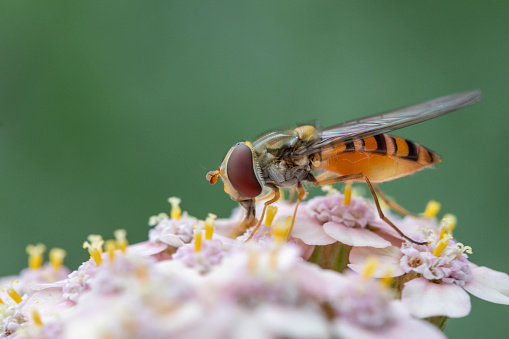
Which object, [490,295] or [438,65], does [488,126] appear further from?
[490,295]

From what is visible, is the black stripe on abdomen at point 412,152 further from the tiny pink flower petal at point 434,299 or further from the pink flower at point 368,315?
the pink flower at point 368,315

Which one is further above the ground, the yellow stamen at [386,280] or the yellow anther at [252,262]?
the yellow anther at [252,262]

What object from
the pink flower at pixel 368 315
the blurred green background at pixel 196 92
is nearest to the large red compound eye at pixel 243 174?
the pink flower at pixel 368 315

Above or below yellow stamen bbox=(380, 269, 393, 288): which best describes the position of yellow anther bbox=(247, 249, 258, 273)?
above

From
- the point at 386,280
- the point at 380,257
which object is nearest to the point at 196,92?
the point at 380,257

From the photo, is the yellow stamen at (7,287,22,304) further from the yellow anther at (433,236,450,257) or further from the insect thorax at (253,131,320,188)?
the yellow anther at (433,236,450,257)

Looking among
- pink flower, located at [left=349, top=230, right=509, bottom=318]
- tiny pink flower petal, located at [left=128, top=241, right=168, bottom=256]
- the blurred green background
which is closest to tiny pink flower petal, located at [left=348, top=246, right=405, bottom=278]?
pink flower, located at [left=349, top=230, right=509, bottom=318]

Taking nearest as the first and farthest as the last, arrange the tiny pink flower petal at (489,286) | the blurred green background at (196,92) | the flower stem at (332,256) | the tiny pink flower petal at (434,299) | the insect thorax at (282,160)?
1. the tiny pink flower petal at (434,299)
2. the tiny pink flower petal at (489,286)
3. the flower stem at (332,256)
4. the insect thorax at (282,160)
5. the blurred green background at (196,92)
